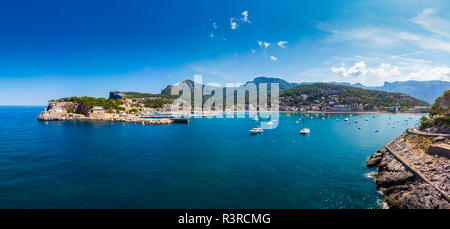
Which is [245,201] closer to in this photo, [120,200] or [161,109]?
[120,200]

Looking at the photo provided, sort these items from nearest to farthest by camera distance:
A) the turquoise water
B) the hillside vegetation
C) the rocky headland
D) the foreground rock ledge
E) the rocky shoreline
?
the rocky shoreline → the turquoise water → the hillside vegetation → the foreground rock ledge → the rocky headland

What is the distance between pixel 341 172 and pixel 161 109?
521 feet

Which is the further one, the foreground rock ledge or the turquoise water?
the foreground rock ledge

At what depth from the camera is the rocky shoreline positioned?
21.2 metres

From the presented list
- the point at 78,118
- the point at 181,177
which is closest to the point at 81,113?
the point at 78,118

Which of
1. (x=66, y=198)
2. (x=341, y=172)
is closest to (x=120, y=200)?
(x=66, y=198)

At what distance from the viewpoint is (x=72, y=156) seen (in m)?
41.2

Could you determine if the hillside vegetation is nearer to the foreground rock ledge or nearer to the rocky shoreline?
the rocky shoreline

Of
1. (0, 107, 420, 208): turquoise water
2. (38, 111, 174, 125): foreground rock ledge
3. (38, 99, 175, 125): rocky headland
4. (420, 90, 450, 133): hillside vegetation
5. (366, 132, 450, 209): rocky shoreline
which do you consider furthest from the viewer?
(38, 99, 175, 125): rocky headland

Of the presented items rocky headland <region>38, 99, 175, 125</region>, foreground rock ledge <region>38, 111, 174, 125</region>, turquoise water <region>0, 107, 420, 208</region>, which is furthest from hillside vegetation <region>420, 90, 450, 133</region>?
rocky headland <region>38, 99, 175, 125</region>

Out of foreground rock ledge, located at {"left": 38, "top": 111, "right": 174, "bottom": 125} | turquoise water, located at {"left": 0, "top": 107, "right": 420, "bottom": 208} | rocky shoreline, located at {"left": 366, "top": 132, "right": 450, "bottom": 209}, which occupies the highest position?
foreground rock ledge, located at {"left": 38, "top": 111, "right": 174, "bottom": 125}

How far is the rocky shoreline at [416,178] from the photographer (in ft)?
69.5

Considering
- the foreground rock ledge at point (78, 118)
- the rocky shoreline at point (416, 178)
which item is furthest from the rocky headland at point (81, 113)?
the rocky shoreline at point (416, 178)

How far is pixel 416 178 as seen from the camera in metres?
25.5
